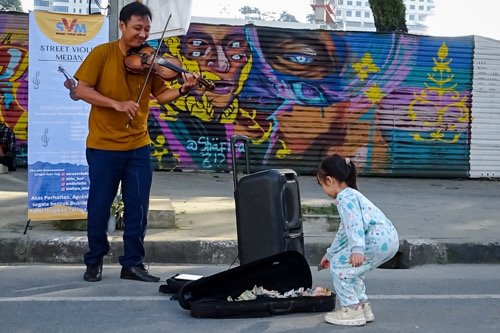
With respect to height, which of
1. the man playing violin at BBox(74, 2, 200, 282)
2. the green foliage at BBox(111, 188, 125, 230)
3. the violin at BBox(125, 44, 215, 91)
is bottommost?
the green foliage at BBox(111, 188, 125, 230)

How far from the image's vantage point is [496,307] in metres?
5.43

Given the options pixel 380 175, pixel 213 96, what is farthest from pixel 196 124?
pixel 380 175

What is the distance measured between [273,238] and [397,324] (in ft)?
3.15

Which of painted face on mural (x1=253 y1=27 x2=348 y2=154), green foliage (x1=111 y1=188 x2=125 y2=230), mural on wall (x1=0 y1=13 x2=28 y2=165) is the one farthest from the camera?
painted face on mural (x1=253 y1=27 x2=348 y2=154)

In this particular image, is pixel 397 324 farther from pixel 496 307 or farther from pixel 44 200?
pixel 44 200

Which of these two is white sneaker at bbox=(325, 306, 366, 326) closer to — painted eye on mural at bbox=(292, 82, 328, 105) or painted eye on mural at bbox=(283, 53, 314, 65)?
painted eye on mural at bbox=(292, 82, 328, 105)

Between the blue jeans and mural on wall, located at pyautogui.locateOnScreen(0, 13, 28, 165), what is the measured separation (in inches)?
258

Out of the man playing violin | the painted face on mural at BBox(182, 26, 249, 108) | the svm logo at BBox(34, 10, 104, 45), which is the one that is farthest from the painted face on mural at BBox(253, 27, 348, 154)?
the man playing violin

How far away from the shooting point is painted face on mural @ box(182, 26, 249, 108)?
1217 cm

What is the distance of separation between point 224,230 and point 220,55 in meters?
5.16

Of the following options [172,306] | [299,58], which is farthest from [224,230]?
[299,58]

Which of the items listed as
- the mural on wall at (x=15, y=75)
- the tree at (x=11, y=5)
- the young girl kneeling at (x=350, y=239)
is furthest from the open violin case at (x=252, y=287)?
the tree at (x=11, y=5)

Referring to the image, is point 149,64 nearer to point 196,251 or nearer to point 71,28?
point 71,28

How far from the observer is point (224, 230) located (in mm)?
7617
